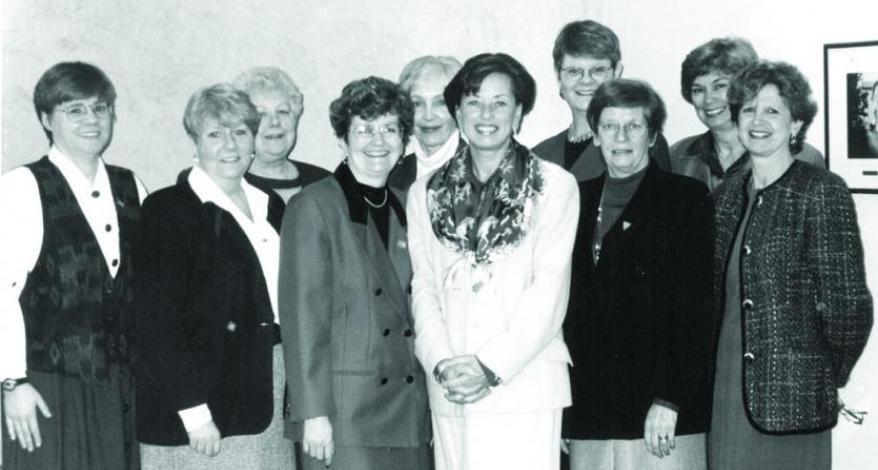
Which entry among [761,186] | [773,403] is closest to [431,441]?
[773,403]

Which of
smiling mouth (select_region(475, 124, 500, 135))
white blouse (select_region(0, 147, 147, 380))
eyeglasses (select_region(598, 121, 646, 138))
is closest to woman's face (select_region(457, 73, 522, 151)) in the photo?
smiling mouth (select_region(475, 124, 500, 135))

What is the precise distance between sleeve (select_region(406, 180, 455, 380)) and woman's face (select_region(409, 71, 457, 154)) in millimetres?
751

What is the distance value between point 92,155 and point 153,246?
1.60 ft

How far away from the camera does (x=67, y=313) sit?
9.99ft

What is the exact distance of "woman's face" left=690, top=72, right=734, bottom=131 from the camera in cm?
355

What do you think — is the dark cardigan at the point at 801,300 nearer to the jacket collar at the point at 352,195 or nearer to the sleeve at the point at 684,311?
the sleeve at the point at 684,311

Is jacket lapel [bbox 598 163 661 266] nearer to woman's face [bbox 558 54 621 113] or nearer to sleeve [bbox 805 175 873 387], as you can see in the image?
sleeve [bbox 805 175 873 387]

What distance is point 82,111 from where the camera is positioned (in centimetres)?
316

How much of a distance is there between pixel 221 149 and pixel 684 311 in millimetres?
1408

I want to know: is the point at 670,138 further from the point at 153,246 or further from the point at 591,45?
the point at 153,246

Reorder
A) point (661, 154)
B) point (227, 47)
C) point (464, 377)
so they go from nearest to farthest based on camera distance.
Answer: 1. point (464, 377)
2. point (661, 154)
3. point (227, 47)

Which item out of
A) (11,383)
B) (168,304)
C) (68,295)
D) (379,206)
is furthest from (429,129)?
(11,383)

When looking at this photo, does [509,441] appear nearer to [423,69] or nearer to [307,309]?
[307,309]

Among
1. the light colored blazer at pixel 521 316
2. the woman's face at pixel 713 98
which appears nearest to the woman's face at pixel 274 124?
the light colored blazer at pixel 521 316
